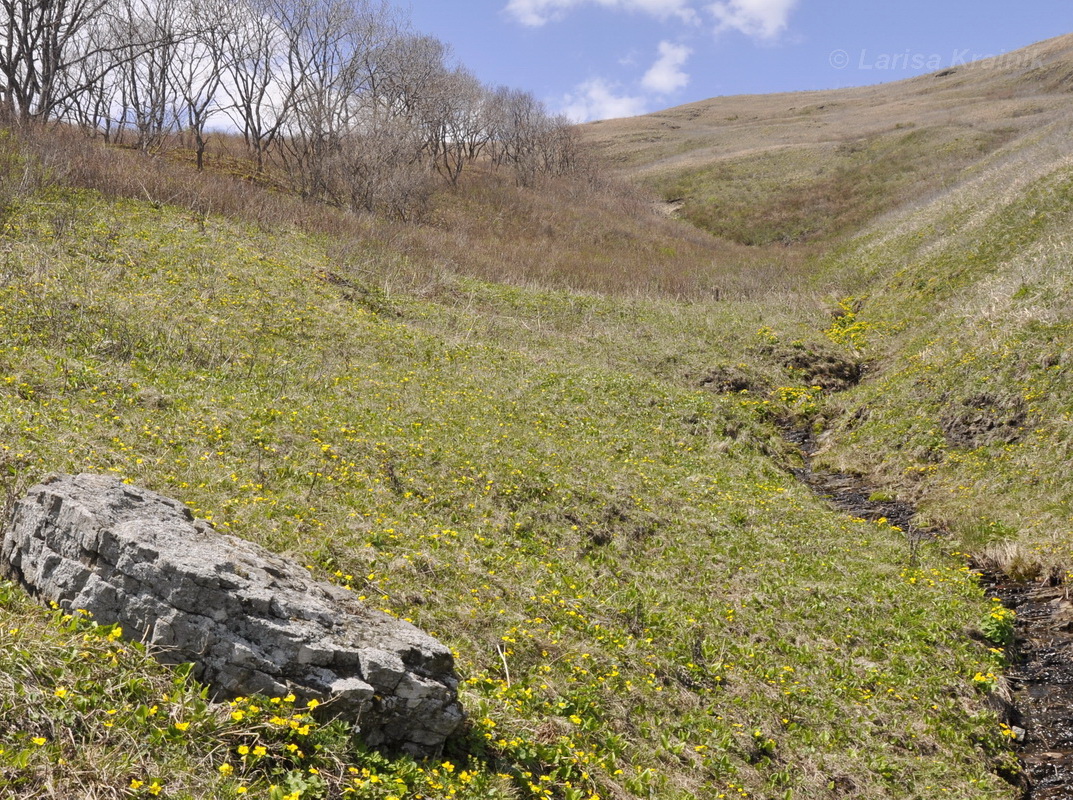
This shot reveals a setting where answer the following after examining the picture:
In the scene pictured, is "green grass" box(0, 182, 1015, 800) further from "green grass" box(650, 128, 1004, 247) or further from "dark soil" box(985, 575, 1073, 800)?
"green grass" box(650, 128, 1004, 247)

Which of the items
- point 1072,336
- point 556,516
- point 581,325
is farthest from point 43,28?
point 1072,336

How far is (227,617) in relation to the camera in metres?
4.55

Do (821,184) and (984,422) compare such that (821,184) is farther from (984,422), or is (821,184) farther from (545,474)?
(545,474)

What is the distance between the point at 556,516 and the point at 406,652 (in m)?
5.50

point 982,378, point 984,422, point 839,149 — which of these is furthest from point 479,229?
point 839,149

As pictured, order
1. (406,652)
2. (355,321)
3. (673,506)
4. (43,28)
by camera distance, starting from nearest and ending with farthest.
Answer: (406,652)
(673,506)
(355,321)
(43,28)

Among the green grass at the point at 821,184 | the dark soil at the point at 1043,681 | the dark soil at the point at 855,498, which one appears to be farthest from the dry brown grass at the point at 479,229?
the dark soil at the point at 1043,681

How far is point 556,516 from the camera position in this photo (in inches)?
407

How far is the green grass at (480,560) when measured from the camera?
13.9 feet

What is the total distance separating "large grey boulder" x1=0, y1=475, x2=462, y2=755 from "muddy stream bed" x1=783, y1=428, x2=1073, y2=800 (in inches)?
252

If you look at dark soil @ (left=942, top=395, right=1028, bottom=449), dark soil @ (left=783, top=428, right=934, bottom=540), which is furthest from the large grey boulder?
dark soil @ (left=942, top=395, right=1028, bottom=449)

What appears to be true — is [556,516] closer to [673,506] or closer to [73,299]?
[673,506]

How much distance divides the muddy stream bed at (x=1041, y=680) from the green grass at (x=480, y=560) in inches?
14.3

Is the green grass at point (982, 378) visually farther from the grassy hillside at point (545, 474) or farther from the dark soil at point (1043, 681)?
the dark soil at point (1043, 681)
